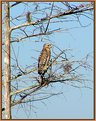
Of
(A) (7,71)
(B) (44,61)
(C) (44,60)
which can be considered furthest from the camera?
(C) (44,60)

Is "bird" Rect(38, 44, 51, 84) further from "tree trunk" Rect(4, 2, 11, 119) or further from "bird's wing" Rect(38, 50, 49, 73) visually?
"tree trunk" Rect(4, 2, 11, 119)

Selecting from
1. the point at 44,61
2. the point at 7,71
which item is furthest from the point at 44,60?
the point at 7,71

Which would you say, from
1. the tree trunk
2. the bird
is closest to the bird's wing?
the bird

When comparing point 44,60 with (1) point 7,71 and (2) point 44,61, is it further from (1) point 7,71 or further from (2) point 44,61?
(1) point 7,71

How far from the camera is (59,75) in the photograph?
631 cm

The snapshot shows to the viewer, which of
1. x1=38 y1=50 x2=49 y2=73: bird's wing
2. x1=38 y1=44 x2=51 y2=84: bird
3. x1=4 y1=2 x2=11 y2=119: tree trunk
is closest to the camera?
x1=4 y1=2 x2=11 y2=119: tree trunk

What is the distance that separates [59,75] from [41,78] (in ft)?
1.48

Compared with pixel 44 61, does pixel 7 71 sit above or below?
below

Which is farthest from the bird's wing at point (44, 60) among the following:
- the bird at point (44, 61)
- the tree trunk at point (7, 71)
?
the tree trunk at point (7, 71)

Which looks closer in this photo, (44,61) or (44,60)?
(44,61)

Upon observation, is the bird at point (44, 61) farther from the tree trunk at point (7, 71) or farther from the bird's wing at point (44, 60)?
the tree trunk at point (7, 71)

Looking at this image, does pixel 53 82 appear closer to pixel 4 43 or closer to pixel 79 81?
pixel 79 81

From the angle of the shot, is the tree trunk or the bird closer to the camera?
the tree trunk

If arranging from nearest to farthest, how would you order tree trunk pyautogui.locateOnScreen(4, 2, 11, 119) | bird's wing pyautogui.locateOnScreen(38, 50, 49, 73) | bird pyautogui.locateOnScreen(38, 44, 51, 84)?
tree trunk pyautogui.locateOnScreen(4, 2, 11, 119) < bird pyautogui.locateOnScreen(38, 44, 51, 84) < bird's wing pyautogui.locateOnScreen(38, 50, 49, 73)
